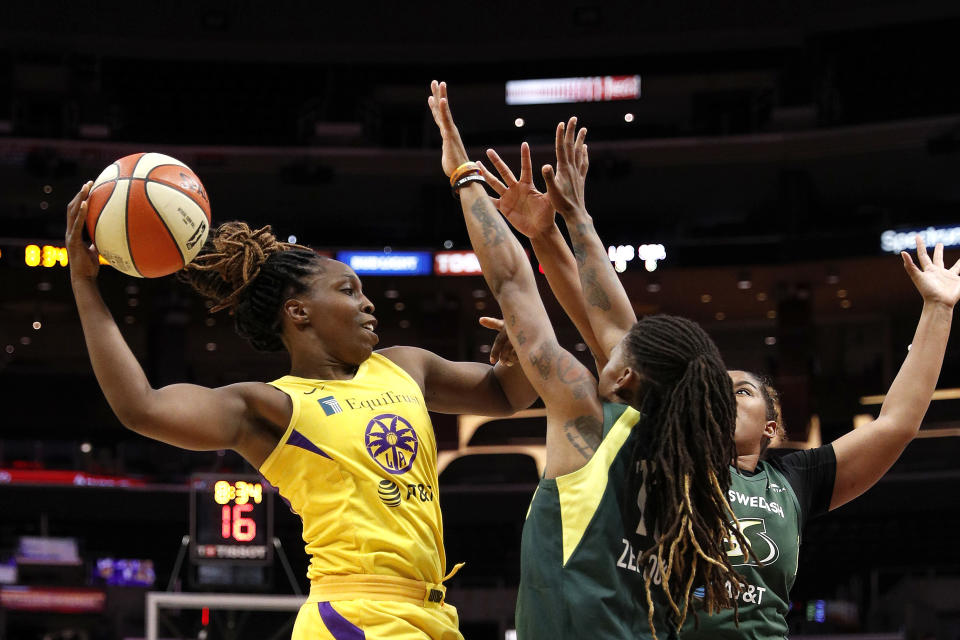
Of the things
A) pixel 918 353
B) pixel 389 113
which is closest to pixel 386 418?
pixel 918 353

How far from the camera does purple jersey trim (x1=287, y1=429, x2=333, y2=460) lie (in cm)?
332

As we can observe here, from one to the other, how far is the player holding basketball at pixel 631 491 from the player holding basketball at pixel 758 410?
1.16 ft

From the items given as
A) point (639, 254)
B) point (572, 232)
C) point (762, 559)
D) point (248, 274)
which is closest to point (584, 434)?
point (572, 232)

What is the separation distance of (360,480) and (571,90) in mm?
17519

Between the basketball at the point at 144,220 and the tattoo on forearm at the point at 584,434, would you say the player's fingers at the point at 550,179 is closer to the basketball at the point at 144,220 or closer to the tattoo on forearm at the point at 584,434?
the tattoo on forearm at the point at 584,434

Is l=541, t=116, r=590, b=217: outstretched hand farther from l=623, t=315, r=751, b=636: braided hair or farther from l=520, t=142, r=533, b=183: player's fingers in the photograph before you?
l=623, t=315, r=751, b=636: braided hair

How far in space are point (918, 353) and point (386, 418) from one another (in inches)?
62.3

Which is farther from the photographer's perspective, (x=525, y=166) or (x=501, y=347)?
(x=501, y=347)

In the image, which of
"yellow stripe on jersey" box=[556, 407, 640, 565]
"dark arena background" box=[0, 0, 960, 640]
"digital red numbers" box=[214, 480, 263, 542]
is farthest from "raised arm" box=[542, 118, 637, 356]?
"dark arena background" box=[0, 0, 960, 640]

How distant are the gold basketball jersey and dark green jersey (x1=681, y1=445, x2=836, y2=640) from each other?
801 mm

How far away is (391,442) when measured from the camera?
133 inches

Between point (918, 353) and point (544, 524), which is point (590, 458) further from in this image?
point (918, 353)

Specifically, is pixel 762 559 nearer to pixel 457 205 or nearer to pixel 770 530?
pixel 770 530

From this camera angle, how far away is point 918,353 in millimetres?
3494
